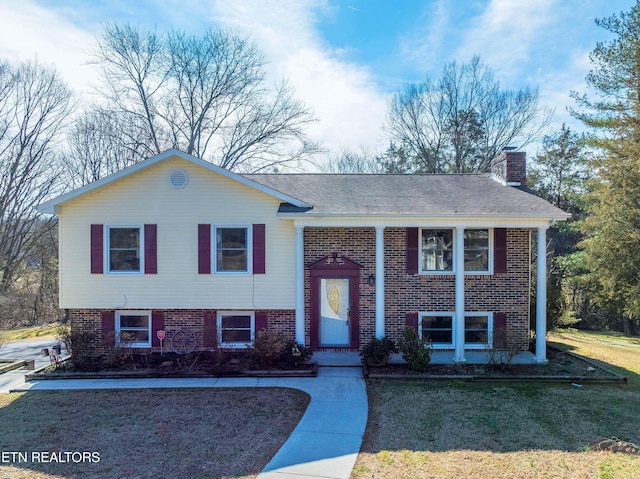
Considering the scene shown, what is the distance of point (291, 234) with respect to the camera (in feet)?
37.2

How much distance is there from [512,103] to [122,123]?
28.0m

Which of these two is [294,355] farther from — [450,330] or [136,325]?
[136,325]

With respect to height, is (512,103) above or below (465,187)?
above

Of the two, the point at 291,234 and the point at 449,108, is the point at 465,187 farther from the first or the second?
the point at 449,108

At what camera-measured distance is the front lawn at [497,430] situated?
552 cm

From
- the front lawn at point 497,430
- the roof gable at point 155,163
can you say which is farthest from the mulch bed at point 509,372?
the roof gable at point 155,163

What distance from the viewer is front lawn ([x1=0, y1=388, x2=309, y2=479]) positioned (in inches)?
218

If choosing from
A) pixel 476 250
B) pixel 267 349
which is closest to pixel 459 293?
pixel 476 250

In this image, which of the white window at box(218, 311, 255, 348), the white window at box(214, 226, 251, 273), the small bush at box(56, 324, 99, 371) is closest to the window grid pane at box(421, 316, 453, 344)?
the white window at box(218, 311, 255, 348)

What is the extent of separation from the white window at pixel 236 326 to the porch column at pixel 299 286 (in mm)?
1467

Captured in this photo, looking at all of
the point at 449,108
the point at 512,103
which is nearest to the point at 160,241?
the point at 449,108

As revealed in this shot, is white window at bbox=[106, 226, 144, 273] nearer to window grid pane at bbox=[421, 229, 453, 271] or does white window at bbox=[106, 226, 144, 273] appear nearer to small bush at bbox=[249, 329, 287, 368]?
small bush at bbox=[249, 329, 287, 368]

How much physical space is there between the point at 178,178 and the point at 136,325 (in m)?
4.36

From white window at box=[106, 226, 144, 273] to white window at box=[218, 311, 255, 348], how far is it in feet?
8.97
